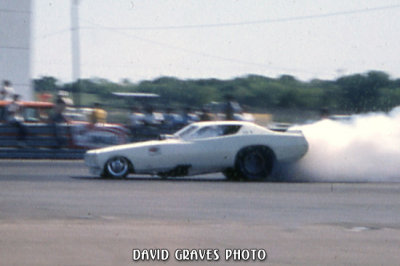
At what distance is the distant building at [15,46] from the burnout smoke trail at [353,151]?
1260 centimetres

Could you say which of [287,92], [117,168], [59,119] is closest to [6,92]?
[59,119]

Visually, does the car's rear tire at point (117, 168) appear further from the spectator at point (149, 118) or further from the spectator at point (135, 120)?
the spectator at point (149, 118)

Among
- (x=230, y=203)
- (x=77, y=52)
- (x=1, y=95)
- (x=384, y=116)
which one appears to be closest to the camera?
(x=230, y=203)

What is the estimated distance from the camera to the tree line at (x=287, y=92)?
95.2ft

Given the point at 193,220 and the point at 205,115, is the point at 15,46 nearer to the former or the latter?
the point at 205,115

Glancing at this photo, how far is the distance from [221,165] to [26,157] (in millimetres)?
7735

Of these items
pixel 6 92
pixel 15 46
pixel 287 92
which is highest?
pixel 15 46

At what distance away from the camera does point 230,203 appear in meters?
11.3

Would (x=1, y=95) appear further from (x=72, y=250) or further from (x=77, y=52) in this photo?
(x=72, y=250)

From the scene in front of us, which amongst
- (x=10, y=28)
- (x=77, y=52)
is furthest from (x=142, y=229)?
(x=77, y=52)

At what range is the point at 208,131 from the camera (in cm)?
1529

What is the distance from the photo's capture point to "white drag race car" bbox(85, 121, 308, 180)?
14.9 metres

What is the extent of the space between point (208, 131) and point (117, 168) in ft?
6.04

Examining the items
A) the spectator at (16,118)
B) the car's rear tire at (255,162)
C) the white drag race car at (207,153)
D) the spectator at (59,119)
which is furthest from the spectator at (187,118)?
the car's rear tire at (255,162)
